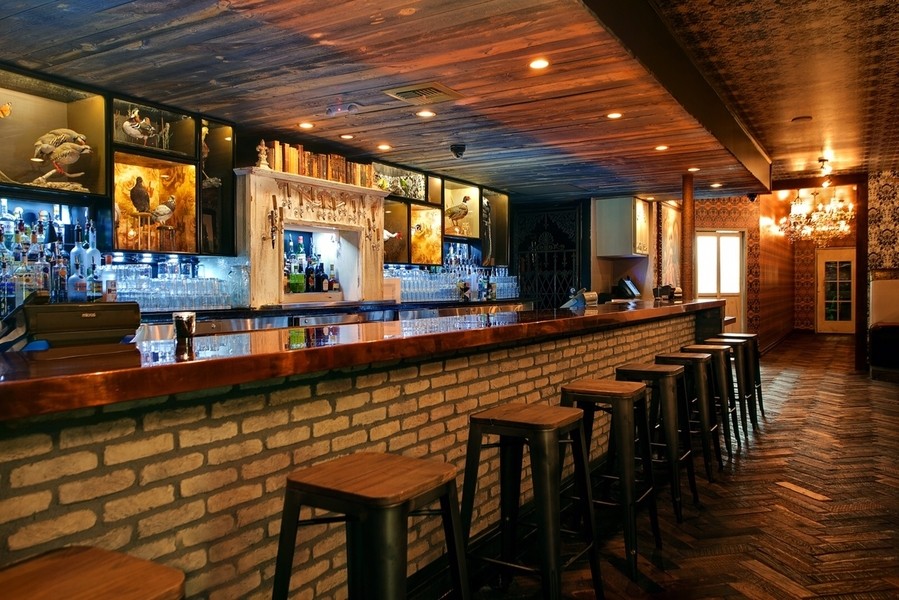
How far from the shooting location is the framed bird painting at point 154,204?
14.7 feet

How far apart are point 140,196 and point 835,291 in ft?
53.5

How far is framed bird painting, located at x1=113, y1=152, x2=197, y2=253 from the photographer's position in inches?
177

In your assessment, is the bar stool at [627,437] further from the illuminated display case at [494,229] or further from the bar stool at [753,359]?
the illuminated display case at [494,229]

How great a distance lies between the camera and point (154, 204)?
4.66m

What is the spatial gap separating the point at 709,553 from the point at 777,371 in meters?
7.23

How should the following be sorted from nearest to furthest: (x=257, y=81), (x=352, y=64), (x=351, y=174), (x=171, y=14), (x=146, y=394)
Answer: (x=146, y=394) < (x=171, y=14) < (x=352, y=64) < (x=257, y=81) < (x=351, y=174)

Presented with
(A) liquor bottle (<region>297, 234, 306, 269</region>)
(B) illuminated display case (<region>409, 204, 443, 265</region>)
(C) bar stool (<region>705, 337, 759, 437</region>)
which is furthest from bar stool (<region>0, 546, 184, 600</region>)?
(B) illuminated display case (<region>409, 204, 443, 265</region>)

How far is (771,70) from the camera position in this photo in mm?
5074

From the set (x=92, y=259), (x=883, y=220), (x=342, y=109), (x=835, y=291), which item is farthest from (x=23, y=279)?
(x=835, y=291)

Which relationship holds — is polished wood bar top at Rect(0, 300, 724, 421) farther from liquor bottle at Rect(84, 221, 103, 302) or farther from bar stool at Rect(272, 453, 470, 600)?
liquor bottle at Rect(84, 221, 103, 302)

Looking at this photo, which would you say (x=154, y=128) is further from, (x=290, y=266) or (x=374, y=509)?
(x=374, y=509)

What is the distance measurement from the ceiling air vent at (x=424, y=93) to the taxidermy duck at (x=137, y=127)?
5.55 ft

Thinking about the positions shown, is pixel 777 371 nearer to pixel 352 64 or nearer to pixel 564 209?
pixel 564 209

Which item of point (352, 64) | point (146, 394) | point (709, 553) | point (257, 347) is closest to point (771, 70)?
point (352, 64)
